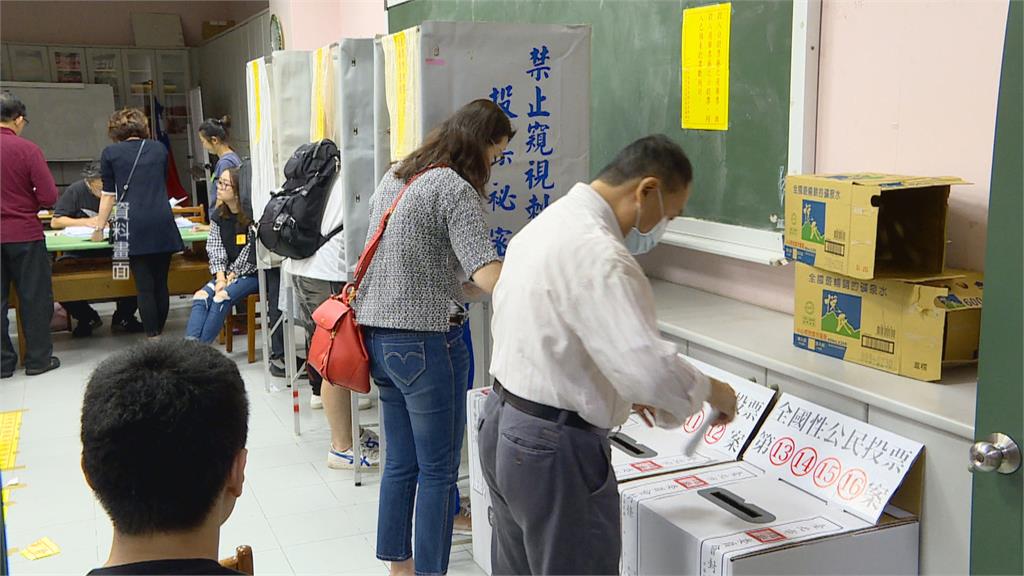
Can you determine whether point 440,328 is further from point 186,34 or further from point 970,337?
point 186,34

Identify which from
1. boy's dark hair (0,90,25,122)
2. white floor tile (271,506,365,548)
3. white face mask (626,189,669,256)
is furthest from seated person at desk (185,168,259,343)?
white face mask (626,189,669,256)

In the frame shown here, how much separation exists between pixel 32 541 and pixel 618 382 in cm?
242

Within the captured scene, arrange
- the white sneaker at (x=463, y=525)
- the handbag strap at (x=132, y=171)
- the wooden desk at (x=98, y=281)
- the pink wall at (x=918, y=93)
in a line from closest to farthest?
the pink wall at (x=918, y=93), the white sneaker at (x=463, y=525), the handbag strap at (x=132, y=171), the wooden desk at (x=98, y=281)

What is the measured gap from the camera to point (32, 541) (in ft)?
9.98

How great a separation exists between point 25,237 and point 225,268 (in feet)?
3.53

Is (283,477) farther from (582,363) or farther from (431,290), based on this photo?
(582,363)

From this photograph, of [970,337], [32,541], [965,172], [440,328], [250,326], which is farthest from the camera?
[250,326]

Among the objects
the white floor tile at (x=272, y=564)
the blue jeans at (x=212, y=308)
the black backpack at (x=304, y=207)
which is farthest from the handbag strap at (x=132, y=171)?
the white floor tile at (x=272, y=564)

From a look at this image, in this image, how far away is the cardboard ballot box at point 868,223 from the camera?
1938mm

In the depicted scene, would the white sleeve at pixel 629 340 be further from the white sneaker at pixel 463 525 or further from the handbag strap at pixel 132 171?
the handbag strap at pixel 132 171

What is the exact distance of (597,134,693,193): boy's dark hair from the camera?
172 cm

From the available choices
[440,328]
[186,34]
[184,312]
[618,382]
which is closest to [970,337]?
[618,382]

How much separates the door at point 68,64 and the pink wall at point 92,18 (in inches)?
5.5

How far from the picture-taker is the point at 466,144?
7.72 ft
